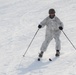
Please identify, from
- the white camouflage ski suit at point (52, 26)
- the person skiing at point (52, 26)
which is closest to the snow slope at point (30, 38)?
the person skiing at point (52, 26)

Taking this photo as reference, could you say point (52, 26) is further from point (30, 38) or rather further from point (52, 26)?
point (30, 38)

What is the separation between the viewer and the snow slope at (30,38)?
32.8ft

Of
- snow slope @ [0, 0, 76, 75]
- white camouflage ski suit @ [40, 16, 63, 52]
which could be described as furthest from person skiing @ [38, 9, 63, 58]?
snow slope @ [0, 0, 76, 75]

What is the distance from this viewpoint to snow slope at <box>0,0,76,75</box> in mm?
10000

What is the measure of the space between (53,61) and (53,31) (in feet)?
3.77

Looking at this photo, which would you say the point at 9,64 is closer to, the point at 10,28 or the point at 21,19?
the point at 10,28

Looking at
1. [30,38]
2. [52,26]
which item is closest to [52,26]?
[52,26]

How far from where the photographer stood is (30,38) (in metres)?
14.8

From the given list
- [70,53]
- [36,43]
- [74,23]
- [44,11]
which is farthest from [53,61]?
[44,11]

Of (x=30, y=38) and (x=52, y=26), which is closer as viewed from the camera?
(x=52, y=26)

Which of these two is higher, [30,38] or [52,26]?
[52,26]

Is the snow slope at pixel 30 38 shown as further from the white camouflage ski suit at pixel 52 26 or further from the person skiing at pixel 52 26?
the white camouflage ski suit at pixel 52 26

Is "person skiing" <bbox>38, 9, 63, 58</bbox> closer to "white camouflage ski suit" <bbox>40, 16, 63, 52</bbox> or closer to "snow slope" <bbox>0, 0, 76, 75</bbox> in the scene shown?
"white camouflage ski suit" <bbox>40, 16, 63, 52</bbox>

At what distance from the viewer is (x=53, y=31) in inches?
428
